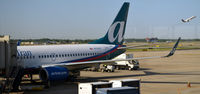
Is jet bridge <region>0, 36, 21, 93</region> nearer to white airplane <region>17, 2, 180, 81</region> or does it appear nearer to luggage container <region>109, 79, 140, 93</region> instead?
white airplane <region>17, 2, 180, 81</region>

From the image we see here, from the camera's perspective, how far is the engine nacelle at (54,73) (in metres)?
23.8

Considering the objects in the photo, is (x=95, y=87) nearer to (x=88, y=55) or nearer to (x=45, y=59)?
(x=45, y=59)

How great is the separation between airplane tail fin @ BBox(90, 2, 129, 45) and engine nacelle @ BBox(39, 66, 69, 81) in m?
10.0

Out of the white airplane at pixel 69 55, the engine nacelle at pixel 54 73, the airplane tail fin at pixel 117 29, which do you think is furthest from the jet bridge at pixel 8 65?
the airplane tail fin at pixel 117 29

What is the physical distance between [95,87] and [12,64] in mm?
9601

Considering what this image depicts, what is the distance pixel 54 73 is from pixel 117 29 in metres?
12.2

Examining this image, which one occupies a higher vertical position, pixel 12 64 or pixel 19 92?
pixel 12 64

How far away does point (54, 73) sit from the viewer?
78.5 feet

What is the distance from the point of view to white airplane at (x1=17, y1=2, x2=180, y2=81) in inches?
984

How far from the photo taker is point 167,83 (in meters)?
26.0

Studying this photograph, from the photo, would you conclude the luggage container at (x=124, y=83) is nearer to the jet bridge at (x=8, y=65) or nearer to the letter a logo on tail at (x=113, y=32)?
the jet bridge at (x=8, y=65)

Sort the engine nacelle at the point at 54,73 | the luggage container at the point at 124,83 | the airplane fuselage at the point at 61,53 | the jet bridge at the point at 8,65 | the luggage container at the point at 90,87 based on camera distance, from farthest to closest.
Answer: the airplane fuselage at the point at 61,53 < the engine nacelle at the point at 54,73 < the jet bridge at the point at 8,65 < the luggage container at the point at 124,83 < the luggage container at the point at 90,87

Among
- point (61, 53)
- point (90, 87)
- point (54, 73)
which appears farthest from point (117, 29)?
point (90, 87)

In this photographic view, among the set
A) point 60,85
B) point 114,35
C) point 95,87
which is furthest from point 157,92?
point 114,35
